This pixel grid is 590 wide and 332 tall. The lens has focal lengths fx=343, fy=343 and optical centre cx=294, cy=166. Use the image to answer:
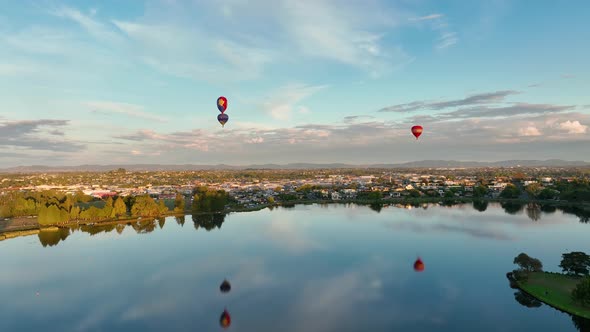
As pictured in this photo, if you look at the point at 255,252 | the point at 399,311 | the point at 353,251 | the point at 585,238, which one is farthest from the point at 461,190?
the point at 399,311

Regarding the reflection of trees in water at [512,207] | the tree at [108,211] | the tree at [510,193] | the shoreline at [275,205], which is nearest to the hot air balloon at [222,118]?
the shoreline at [275,205]

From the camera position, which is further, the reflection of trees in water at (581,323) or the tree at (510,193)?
the tree at (510,193)

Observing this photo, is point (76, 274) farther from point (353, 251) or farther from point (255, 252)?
point (353, 251)

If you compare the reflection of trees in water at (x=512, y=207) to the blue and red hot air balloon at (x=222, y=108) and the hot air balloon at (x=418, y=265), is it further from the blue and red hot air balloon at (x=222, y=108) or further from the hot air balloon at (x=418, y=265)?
the blue and red hot air balloon at (x=222, y=108)

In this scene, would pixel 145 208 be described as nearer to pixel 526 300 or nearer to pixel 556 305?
pixel 526 300

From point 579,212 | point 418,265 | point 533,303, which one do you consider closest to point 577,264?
point 533,303

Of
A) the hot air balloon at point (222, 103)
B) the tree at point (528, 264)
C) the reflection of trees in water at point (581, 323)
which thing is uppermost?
the hot air balloon at point (222, 103)

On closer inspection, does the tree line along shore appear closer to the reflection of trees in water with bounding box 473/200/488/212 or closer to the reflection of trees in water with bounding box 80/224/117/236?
the reflection of trees in water with bounding box 473/200/488/212
